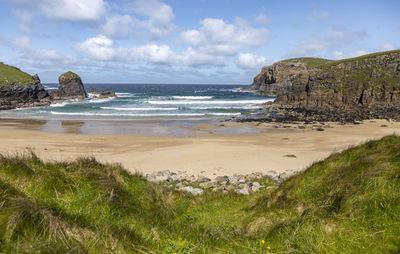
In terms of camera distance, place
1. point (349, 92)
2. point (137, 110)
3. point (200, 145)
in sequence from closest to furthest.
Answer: point (200, 145)
point (349, 92)
point (137, 110)

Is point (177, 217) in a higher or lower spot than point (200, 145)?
higher

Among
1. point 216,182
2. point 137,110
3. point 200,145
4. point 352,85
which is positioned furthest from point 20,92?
point 352,85

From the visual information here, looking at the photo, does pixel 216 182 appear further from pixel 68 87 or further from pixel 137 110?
pixel 68 87

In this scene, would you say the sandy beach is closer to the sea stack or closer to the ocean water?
the ocean water

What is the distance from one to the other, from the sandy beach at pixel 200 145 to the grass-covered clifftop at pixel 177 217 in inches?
192

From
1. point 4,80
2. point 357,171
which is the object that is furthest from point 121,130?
point 4,80

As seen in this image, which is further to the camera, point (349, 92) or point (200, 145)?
point (349, 92)

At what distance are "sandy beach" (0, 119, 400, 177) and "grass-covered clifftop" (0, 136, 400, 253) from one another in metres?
4.88

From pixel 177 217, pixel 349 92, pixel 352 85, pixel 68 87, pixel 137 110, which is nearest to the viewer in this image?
pixel 177 217

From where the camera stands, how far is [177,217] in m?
5.33

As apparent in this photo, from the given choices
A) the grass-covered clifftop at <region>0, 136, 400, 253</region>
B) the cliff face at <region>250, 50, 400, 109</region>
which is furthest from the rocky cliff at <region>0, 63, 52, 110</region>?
the grass-covered clifftop at <region>0, 136, 400, 253</region>

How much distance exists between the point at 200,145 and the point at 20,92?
53.9 meters

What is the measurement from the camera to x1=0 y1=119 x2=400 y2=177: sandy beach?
13.9 m

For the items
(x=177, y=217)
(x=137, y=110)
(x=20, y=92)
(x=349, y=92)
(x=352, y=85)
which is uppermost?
(x=352, y=85)
